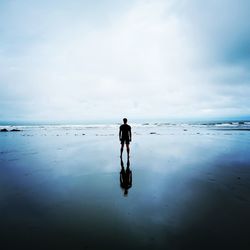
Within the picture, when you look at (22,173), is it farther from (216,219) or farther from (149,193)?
(216,219)

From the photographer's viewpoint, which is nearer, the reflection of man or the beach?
the beach

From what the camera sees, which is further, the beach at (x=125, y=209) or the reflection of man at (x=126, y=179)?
the reflection of man at (x=126, y=179)

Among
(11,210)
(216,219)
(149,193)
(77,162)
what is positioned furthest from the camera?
(77,162)

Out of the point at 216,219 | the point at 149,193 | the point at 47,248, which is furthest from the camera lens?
the point at 149,193

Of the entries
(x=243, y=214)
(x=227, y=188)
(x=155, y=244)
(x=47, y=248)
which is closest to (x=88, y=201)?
(x=47, y=248)

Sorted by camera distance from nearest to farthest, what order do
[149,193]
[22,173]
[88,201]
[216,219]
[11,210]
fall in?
[216,219] < [11,210] < [88,201] < [149,193] < [22,173]

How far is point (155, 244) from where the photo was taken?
3.58m

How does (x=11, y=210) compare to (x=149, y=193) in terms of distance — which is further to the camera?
(x=149, y=193)

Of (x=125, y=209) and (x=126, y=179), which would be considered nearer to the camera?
(x=125, y=209)

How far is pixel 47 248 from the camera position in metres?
3.47

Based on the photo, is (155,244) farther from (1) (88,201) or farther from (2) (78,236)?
(1) (88,201)

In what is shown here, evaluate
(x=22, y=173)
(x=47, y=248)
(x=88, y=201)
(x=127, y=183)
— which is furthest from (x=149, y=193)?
(x=22, y=173)

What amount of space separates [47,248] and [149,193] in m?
3.28

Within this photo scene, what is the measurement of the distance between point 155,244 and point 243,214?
7.47ft
